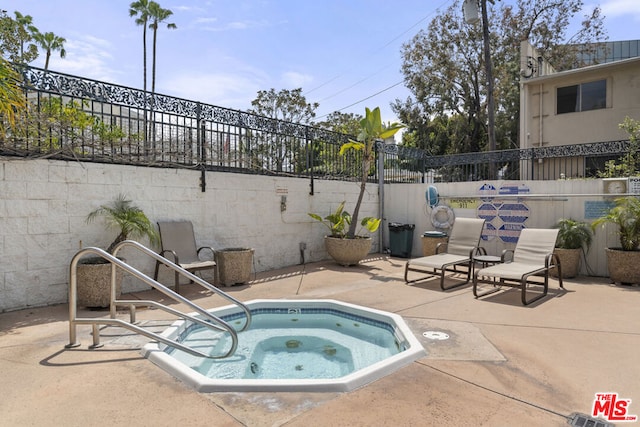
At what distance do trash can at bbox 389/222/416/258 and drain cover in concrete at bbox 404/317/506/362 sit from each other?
17.6ft

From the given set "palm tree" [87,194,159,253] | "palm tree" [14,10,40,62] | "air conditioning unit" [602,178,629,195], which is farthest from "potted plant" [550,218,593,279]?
"palm tree" [14,10,40,62]

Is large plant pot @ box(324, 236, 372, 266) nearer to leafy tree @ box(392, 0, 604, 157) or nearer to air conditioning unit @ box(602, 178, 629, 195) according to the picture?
air conditioning unit @ box(602, 178, 629, 195)

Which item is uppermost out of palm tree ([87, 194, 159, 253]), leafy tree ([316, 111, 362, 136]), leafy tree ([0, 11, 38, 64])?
leafy tree ([0, 11, 38, 64])

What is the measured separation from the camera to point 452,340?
155 inches

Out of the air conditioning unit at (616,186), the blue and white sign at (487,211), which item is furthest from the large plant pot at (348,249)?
the air conditioning unit at (616,186)

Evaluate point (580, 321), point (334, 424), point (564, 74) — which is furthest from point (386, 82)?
point (334, 424)

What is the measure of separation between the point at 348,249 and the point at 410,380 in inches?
215

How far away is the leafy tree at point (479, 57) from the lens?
19.7 meters

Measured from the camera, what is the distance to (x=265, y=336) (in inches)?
183

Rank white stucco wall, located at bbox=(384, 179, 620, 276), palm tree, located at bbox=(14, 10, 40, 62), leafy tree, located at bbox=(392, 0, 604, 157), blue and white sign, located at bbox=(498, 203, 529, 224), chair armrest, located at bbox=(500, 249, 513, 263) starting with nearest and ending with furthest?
chair armrest, located at bbox=(500, 249, 513, 263), white stucco wall, located at bbox=(384, 179, 620, 276), blue and white sign, located at bbox=(498, 203, 529, 224), palm tree, located at bbox=(14, 10, 40, 62), leafy tree, located at bbox=(392, 0, 604, 157)

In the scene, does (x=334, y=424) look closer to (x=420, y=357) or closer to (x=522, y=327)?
(x=420, y=357)

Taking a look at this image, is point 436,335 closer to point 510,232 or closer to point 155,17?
point 510,232

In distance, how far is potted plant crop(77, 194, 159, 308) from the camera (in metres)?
4.96

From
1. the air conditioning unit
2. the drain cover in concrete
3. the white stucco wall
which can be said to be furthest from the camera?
the white stucco wall
